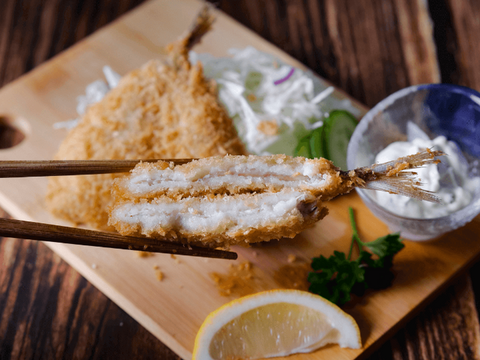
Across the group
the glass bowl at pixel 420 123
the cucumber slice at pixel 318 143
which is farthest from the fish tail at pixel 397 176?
the cucumber slice at pixel 318 143

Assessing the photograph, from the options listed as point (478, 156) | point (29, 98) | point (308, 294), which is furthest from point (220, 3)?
point (308, 294)

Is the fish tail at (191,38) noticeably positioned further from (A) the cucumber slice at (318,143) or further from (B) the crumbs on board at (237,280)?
(B) the crumbs on board at (237,280)

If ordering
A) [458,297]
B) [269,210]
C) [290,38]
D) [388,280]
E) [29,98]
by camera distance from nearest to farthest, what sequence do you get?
1. [269,210]
2. [388,280]
3. [458,297]
4. [29,98]
5. [290,38]

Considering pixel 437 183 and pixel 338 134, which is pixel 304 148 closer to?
pixel 338 134

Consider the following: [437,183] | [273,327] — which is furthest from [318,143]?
[273,327]

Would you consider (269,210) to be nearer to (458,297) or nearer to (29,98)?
(458,297)

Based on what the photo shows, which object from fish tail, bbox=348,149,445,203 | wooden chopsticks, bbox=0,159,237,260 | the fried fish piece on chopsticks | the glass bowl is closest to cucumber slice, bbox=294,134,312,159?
the glass bowl
